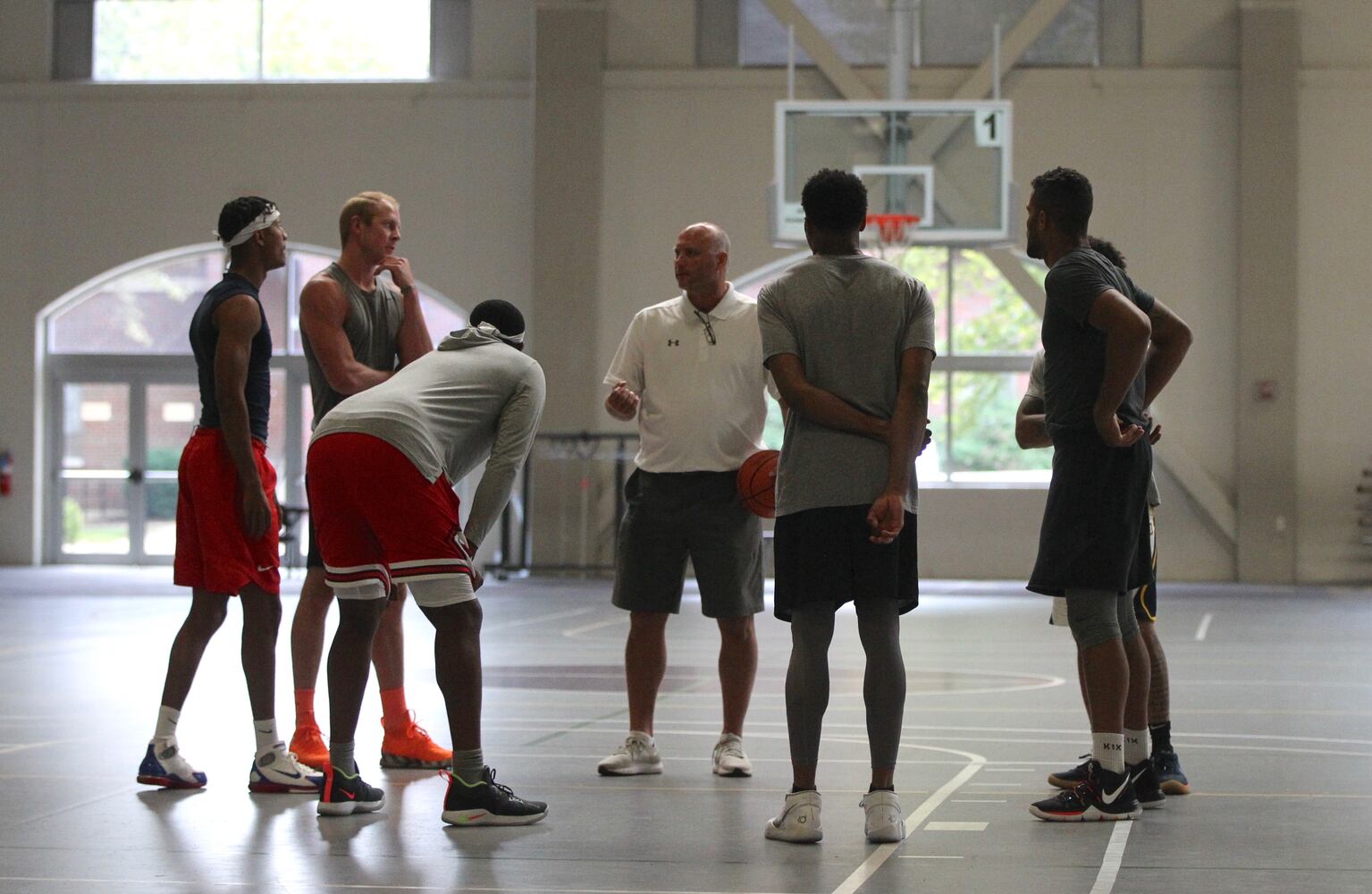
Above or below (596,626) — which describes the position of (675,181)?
above

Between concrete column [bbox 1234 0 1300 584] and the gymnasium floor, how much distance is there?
745 centimetres

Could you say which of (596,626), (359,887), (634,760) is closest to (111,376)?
(596,626)

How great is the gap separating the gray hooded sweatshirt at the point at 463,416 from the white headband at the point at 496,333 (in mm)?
40

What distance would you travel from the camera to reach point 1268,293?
53.7 ft

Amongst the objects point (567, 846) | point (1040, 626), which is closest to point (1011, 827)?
point (567, 846)

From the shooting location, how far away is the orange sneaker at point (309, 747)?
4797 mm

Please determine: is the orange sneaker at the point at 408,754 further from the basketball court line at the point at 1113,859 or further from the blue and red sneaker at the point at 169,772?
the basketball court line at the point at 1113,859

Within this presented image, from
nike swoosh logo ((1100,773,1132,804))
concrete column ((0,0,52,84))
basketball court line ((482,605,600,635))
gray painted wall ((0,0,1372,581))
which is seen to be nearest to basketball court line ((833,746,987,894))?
nike swoosh logo ((1100,773,1132,804))

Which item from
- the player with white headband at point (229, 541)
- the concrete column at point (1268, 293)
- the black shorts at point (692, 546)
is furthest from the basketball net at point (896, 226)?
the player with white headband at point (229, 541)

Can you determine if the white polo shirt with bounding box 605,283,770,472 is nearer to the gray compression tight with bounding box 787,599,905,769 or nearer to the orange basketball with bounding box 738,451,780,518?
the orange basketball with bounding box 738,451,780,518

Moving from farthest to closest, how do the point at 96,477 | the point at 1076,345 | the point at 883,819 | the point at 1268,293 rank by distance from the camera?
the point at 96,477
the point at 1268,293
the point at 1076,345
the point at 883,819

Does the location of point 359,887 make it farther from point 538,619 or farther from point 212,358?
point 538,619

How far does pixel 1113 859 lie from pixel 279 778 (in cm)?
224

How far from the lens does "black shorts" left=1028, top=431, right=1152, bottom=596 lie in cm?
410
